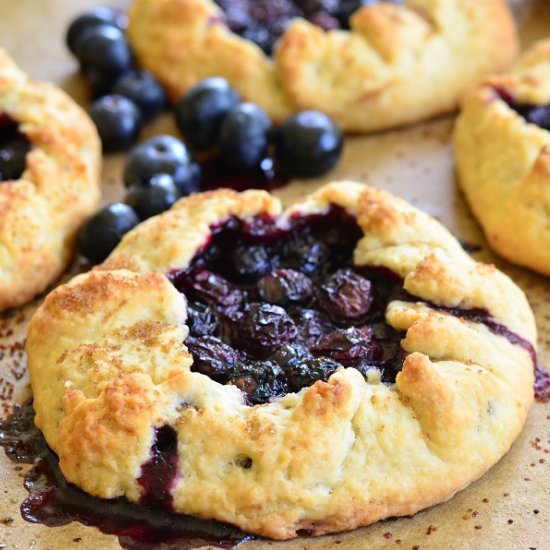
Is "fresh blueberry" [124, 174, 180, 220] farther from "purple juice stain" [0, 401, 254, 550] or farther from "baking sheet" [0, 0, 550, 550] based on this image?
"purple juice stain" [0, 401, 254, 550]

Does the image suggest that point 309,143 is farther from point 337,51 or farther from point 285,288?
point 285,288

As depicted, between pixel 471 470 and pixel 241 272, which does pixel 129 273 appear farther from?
pixel 471 470

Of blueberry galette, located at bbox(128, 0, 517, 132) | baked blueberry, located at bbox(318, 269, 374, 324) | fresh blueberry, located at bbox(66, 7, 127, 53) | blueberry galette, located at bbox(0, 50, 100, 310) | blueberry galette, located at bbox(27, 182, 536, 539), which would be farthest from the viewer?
fresh blueberry, located at bbox(66, 7, 127, 53)

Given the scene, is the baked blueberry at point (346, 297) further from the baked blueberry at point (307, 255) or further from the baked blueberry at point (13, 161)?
the baked blueberry at point (13, 161)

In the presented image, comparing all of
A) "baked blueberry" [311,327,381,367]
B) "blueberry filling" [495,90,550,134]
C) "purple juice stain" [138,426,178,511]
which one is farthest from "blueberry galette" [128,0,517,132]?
"purple juice stain" [138,426,178,511]

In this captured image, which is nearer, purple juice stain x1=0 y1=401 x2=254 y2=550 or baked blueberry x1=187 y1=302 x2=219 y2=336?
purple juice stain x1=0 y1=401 x2=254 y2=550

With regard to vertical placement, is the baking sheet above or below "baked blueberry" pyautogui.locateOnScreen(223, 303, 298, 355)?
below

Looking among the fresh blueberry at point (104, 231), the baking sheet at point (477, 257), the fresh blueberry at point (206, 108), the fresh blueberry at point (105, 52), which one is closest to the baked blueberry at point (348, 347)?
the baking sheet at point (477, 257)
